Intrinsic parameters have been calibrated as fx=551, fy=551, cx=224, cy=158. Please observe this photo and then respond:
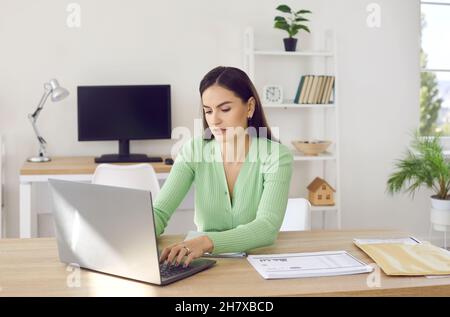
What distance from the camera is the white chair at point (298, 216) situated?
1.96 m

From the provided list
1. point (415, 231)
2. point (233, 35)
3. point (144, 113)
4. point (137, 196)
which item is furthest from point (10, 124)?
point (415, 231)

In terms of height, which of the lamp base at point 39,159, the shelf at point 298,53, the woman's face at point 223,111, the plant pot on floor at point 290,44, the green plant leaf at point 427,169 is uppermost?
the plant pot on floor at point 290,44

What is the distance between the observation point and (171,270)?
129 centimetres

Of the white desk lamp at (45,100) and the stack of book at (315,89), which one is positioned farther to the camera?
the stack of book at (315,89)

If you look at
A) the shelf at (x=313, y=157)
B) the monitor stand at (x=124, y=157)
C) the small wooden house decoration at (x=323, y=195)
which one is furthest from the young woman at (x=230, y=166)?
the small wooden house decoration at (x=323, y=195)

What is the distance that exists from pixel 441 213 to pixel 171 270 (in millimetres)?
2788

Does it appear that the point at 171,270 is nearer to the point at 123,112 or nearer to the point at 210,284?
the point at 210,284

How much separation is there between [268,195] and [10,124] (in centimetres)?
256

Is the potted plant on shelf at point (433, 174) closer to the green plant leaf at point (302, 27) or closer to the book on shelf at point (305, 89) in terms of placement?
the book on shelf at point (305, 89)

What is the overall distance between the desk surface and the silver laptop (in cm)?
184

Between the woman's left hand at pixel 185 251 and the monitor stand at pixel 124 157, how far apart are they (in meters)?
2.09

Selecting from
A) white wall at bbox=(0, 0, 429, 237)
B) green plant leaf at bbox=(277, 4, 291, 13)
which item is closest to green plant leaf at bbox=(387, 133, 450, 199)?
white wall at bbox=(0, 0, 429, 237)
